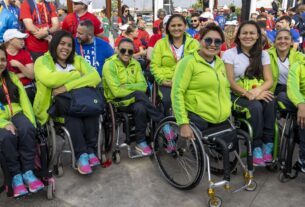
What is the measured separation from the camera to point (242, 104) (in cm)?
312

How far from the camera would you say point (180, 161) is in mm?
3158

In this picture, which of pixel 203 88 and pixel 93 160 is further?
pixel 93 160

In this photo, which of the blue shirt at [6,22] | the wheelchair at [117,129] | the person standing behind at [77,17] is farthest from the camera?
the person standing behind at [77,17]

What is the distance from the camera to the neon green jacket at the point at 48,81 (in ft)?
9.84

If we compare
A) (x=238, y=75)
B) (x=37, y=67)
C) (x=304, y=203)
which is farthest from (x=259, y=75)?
(x=37, y=67)

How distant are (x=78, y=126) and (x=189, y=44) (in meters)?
1.62

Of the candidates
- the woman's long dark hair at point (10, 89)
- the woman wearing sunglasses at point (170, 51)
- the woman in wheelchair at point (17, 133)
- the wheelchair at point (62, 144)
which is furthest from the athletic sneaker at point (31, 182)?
the woman wearing sunglasses at point (170, 51)

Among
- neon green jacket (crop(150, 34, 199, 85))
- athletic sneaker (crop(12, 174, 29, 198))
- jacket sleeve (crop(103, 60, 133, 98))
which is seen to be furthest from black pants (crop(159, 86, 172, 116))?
athletic sneaker (crop(12, 174, 29, 198))

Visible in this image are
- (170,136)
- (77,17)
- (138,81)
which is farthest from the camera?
(77,17)

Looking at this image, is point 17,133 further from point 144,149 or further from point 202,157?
point 202,157

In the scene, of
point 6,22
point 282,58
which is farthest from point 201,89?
point 6,22

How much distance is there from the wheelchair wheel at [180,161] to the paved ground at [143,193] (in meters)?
0.11

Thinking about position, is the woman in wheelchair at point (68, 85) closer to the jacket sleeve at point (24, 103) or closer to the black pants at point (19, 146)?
the jacket sleeve at point (24, 103)

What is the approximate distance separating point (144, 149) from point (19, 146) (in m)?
1.30
